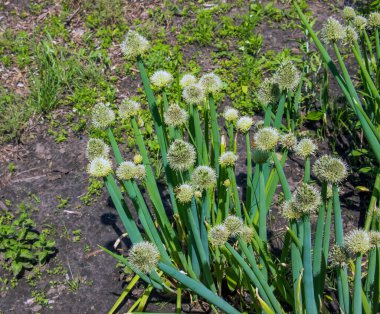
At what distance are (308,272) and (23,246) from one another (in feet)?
6.16

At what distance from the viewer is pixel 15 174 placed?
3912mm

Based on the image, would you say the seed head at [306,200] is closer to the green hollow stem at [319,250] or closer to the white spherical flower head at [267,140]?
the green hollow stem at [319,250]

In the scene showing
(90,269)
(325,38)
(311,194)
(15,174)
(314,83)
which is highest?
(325,38)

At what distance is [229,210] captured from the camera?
282cm

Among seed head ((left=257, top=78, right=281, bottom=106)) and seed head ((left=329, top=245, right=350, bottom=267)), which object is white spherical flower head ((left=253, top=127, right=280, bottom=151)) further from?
seed head ((left=329, top=245, right=350, bottom=267))

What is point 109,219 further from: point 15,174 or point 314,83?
point 314,83

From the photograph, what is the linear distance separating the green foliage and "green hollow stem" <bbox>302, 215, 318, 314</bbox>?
171 centimetres

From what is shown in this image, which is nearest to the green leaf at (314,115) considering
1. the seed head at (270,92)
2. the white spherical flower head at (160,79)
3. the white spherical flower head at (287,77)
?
the seed head at (270,92)

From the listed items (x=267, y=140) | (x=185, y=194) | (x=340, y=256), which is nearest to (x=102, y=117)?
(x=185, y=194)

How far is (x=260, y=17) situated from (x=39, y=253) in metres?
3.01

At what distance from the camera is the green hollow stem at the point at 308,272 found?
1.98 m

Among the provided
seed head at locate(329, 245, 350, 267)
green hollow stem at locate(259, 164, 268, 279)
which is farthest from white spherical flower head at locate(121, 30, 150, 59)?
seed head at locate(329, 245, 350, 267)

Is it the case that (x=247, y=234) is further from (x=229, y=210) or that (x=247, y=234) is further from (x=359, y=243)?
(x=229, y=210)

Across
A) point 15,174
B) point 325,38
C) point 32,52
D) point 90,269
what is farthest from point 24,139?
point 325,38
